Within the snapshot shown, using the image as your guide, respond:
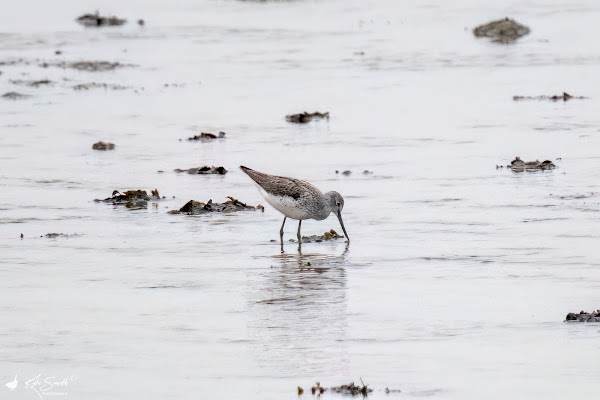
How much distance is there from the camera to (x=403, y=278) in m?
11.5

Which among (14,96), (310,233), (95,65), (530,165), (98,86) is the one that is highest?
(95,65)

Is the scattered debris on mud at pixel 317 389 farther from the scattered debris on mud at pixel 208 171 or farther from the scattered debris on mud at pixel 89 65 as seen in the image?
the scattered debris on mud at pixel 89 65

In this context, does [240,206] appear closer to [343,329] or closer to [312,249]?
[312,249]

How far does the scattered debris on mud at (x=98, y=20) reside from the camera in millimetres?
39469

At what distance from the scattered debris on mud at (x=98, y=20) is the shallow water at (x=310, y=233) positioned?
30.7 feet

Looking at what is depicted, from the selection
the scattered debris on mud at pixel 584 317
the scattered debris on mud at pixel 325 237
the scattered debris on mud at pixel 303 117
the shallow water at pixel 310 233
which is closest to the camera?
the shallow water at pixel 310 233

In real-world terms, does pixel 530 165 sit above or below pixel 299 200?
above

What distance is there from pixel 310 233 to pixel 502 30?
21243mm

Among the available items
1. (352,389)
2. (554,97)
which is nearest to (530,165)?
(554,97)

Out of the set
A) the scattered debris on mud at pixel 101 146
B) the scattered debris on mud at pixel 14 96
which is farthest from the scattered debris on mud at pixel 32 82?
the scattered debris on mud at pixel 101 146

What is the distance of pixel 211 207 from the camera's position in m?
14.7

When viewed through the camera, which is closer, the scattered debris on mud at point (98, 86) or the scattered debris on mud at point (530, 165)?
the scattered debris on mud at point (530, 165)

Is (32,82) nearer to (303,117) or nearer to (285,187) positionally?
(303,117)

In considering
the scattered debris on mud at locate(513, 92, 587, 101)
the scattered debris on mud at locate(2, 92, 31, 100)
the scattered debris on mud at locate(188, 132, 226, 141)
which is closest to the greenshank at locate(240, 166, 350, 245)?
the scattered debris on mud at locate(188, 132, 226, 141)
